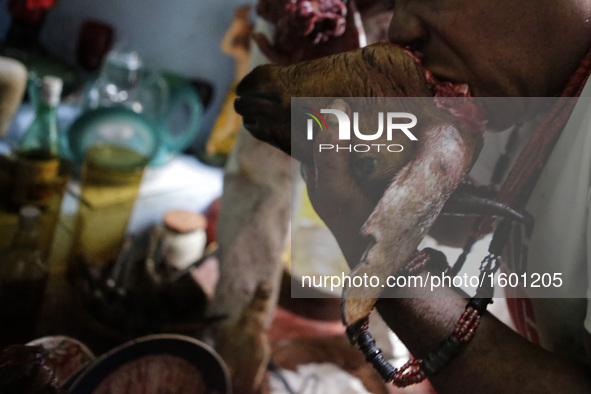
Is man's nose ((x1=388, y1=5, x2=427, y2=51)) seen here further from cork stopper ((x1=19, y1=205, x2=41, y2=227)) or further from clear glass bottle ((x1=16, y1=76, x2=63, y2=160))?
clear glass bottle ((x1=16, y1=76, x2=63, y2=160))

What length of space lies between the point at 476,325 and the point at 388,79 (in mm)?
223

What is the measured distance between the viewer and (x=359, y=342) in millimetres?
420

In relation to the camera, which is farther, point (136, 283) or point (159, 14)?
point (159, 14)

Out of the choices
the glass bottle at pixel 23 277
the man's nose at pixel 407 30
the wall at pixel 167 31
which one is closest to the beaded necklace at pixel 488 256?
the man's nose at pixel 407 30

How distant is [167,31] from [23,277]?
Result: 0.72m

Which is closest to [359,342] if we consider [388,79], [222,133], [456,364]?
[456,364]

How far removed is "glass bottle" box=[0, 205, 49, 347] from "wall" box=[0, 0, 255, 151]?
19.0 inches

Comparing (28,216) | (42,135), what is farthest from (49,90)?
(28,216)

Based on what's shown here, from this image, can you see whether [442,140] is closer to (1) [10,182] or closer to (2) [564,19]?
(2) [564,19]

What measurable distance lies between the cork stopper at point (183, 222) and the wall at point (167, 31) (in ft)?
1.22

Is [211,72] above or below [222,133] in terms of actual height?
above

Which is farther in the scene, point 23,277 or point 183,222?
point 183,222

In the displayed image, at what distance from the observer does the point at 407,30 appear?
0.44 metres

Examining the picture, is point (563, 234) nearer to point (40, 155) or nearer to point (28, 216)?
point (28, 216)
